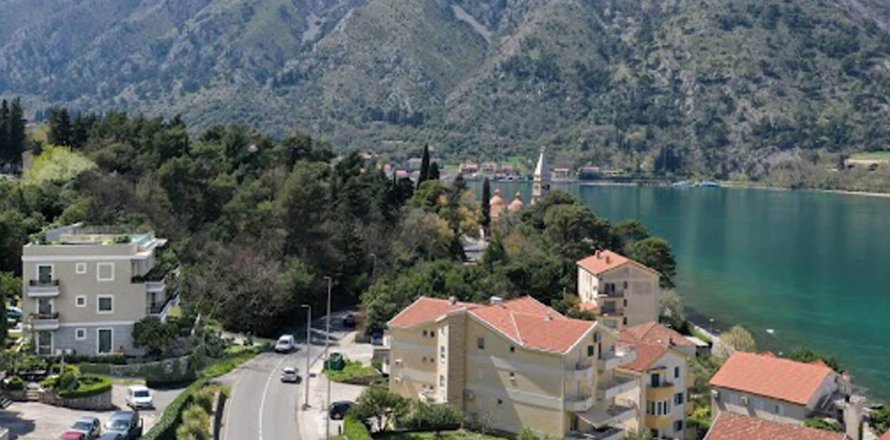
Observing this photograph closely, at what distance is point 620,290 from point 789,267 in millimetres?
44256

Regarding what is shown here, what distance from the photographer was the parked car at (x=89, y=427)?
2439 cm

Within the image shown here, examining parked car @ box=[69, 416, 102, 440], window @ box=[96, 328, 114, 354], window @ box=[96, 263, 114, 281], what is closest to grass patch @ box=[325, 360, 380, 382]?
window @ box=[96, 328, 114, 354]

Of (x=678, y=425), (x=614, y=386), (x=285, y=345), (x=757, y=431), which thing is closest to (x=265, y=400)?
(x=285, y=345)

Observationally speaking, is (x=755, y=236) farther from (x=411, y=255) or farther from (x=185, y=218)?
(x=185, y=218)

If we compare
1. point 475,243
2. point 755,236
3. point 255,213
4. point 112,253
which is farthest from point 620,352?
point 755,236

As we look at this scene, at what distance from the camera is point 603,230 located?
62.8 meters

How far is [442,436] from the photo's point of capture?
31438 mm

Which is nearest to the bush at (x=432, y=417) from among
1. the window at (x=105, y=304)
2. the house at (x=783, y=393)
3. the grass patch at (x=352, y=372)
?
the grass patch at (x=352, y=372)

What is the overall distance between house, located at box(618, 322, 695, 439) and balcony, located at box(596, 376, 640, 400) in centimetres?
32

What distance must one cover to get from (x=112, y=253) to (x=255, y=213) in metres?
17.3

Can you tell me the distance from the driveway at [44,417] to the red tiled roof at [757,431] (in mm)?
14729

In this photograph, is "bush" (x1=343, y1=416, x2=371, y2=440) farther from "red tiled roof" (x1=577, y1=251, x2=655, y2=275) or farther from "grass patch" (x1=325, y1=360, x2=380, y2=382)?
"red tiled roof" (x1=577, y1=251, x2=655, y2=275)

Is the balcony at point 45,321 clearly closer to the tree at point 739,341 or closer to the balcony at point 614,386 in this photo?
the balcony at point 614,386

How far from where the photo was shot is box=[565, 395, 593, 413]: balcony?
3169 cm
